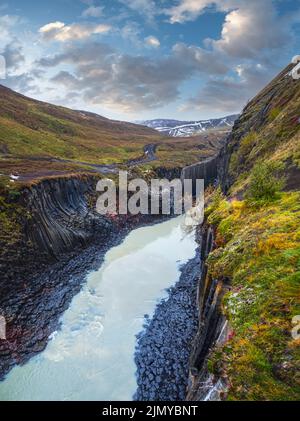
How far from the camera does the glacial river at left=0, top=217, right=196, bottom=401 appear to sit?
1795cm

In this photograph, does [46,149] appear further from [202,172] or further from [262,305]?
[262,305]

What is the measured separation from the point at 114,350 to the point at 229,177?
27.2 meters

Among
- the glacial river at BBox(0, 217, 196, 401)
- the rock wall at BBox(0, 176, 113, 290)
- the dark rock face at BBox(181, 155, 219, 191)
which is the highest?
the dark rock face at BBox(181, 155, 219, 191)

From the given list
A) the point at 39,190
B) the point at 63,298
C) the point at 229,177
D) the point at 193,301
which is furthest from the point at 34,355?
the point at 229,177

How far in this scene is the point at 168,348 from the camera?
21.0 m

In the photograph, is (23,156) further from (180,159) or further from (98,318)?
(180,159)
